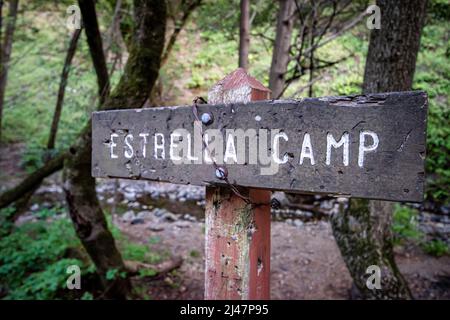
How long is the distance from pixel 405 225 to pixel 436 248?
1.03m

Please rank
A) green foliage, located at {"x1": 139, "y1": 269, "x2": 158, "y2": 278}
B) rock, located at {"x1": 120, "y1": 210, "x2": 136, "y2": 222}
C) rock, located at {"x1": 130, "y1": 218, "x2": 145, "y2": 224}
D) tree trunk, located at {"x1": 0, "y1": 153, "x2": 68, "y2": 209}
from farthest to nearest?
rock, located at {"x1": 120, "y1": 210, "x2": 136, "y2": 222} < rock, located at {"x1": 130, "y1": 218, "x2": 145, "y2": 224} < green foliage, located at {"x1": 139, "y1": 269, "x2": 158, "y2": 278} < tree trunk, located at {"x1": 0, "y1": 153, "x2": 68, "y2": 209}

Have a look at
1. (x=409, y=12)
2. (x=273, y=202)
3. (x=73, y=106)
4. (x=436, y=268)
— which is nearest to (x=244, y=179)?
(x=273, y=202)

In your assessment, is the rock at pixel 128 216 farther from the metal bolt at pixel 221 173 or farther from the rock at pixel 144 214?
the metal bolt at pixel 221 173

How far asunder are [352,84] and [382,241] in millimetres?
5954

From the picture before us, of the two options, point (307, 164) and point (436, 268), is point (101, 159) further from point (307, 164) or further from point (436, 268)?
point (436, 268)

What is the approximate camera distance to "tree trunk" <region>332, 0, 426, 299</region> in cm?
298

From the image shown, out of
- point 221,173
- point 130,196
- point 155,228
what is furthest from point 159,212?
point 221,173

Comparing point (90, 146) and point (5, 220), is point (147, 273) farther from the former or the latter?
point (5, 220)

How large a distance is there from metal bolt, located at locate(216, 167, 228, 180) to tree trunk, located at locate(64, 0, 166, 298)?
6.24 feet

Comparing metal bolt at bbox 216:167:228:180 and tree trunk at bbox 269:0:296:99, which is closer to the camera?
metal bolt at bbox 216:167:228:180

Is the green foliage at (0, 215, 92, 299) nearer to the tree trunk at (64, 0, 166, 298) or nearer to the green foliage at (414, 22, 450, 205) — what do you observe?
the tree trunk at (64, 0, 166, 298)

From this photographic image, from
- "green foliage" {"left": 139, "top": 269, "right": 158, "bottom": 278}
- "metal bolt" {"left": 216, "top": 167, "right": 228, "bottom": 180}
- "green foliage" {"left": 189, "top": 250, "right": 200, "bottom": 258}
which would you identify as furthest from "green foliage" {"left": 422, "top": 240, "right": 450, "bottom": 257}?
"metal bolt" {"left": 216, "top": 167, "right": 228, "bottom": 180}

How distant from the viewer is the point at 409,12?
9.75 feet

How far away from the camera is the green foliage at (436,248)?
189 inches
